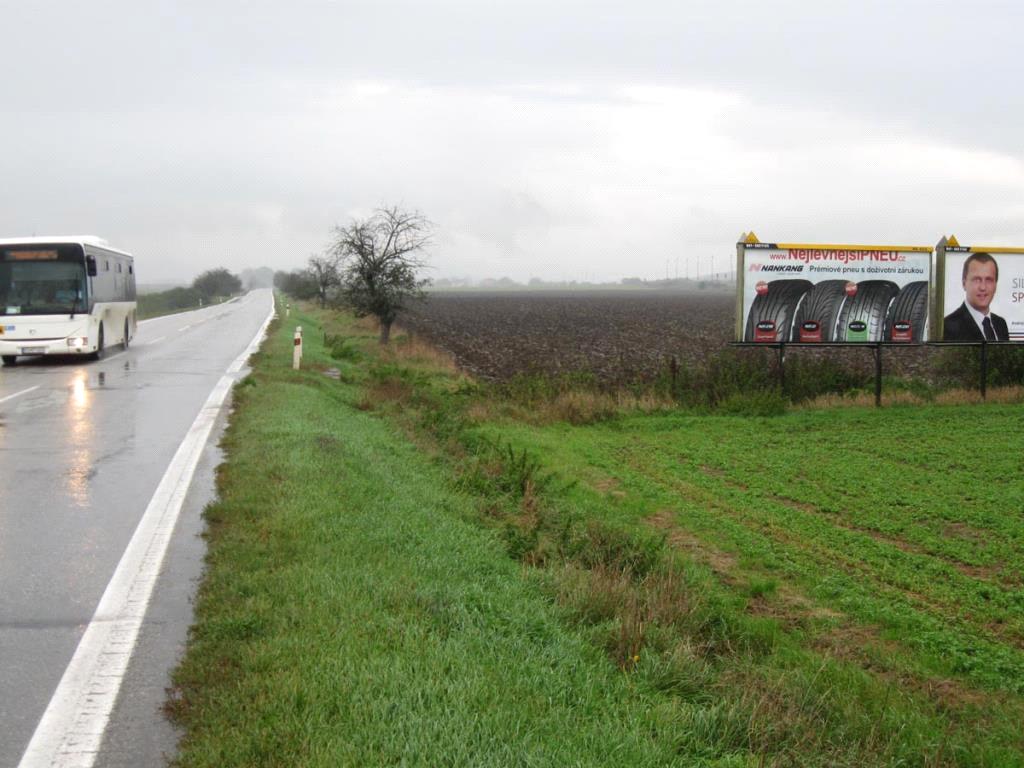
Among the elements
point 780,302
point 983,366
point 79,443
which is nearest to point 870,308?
point 780,302

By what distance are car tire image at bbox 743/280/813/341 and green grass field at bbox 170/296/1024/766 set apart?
5.40m

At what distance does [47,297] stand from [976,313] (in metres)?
20.2

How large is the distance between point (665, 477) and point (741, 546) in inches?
136

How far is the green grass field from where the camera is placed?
434 centimetres

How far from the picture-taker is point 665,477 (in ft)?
41.9

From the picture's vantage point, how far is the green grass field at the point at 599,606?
14.2ft

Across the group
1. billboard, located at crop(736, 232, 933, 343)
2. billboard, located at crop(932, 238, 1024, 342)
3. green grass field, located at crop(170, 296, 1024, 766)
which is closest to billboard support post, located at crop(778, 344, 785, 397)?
billboard, located at crop(736, 232, 933, 343)

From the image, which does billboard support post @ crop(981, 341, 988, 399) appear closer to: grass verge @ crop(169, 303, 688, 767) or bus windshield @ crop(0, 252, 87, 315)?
grass verge @ crop(169, 303, 688, 767)

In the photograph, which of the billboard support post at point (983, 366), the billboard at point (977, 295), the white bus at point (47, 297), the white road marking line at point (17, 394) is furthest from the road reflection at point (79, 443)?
the billboard support post at point (983, 366)

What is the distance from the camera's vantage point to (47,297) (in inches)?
899

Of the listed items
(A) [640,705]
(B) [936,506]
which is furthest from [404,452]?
(A) [640,705]

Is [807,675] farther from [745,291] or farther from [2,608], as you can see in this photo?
[745,291]

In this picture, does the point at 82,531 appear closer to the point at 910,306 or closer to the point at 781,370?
the point at 781,370

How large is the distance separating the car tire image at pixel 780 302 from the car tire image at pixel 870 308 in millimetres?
959
